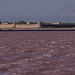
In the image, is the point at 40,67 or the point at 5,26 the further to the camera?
the point at 5,26

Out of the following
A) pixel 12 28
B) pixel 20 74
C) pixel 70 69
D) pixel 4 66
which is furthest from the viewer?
pixel 12 28

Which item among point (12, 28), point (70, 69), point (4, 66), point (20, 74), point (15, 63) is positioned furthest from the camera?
point (12, 28)

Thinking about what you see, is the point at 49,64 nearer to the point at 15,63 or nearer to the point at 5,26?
the point at 15,63

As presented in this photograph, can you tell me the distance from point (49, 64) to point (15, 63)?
1390 mm

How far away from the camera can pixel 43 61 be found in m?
11.4

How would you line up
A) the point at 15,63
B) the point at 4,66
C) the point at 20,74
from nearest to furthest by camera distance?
the point at 20,74
the point at 4,66
the point at 15,63

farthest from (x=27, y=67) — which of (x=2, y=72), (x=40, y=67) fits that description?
(x=2, y=72)

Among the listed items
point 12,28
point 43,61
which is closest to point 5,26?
point 12,28

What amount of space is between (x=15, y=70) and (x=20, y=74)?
675 mm

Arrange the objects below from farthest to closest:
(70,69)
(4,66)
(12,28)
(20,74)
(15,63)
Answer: (12,28)
(15,63)
(4,66)
(70,69)
(20,74)

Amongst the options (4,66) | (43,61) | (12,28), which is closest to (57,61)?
(43,61)

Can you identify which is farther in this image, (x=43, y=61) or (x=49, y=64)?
(x=43, y=61)

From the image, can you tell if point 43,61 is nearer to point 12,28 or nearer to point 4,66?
point 4,66

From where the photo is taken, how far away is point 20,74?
29.3ft
